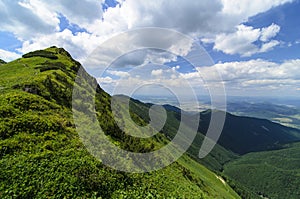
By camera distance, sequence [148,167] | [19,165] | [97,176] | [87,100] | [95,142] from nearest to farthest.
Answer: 1. [19,165]
2. [97,176]
3. [95,142]
4. [148,167]
5. [87,100]

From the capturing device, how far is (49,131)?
26.1 meters

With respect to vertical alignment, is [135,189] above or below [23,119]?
below

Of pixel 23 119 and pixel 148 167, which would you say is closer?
pixel 23 119

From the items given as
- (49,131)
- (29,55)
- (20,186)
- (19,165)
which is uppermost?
(29,55)

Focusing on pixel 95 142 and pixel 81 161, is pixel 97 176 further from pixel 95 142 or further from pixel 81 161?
pixel 95 142

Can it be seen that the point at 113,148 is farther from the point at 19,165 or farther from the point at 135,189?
the point at 19,165

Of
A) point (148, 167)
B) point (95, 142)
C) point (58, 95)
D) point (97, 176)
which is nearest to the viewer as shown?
point (97, 176)

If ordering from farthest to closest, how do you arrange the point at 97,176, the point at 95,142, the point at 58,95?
1. the point at 58,95
2. the point at 95,142
3. the point at 97,176

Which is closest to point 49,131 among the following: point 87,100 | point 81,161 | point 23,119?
point 23,119

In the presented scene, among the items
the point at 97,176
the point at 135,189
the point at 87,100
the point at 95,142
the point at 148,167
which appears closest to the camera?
the point at 97,176

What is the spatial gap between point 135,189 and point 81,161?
7.49 meters

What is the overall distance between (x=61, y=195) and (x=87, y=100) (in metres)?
32.3

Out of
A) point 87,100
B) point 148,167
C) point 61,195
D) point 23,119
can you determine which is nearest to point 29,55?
point 87,100

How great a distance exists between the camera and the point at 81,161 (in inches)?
919
